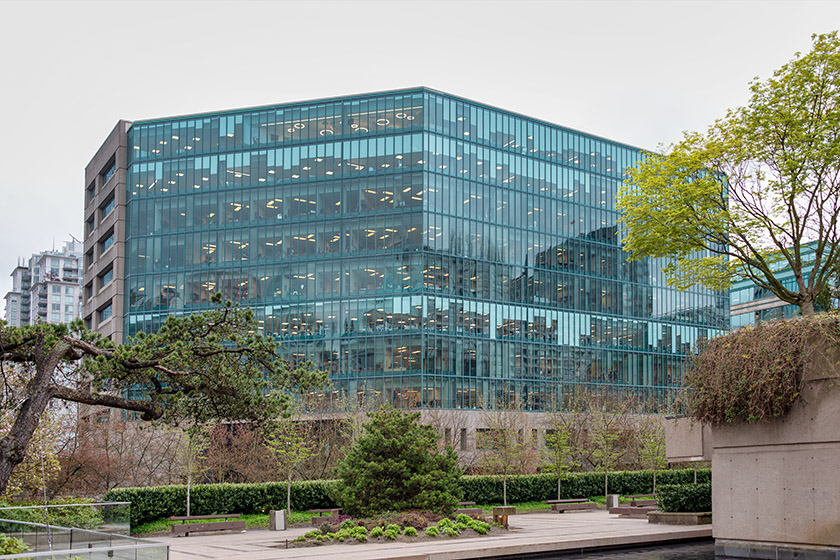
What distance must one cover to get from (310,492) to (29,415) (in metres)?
21.6

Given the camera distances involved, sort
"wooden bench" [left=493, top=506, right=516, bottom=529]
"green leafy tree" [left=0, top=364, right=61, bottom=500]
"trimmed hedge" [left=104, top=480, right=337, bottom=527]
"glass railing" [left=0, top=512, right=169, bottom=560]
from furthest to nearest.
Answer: "trimmed hedge" [left=104, top=480, right=337, bottom=527], "wooden bench" [left=493, top=506, right=516, bottom=529], "green leafy tree" [left=0, top=364, right=61, bottom=500], "glass railing" [left=0, top=512, right=169, bottom=560]

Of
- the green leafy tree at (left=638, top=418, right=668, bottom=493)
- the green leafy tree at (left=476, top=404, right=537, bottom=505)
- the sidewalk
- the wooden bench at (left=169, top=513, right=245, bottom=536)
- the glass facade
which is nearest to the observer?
the sidewalk

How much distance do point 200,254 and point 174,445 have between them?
100 ft

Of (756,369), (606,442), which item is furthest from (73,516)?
(606,442)

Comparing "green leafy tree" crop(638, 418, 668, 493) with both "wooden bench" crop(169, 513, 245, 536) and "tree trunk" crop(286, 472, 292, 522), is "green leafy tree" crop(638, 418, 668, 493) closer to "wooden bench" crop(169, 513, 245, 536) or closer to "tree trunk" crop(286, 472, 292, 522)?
"tree trunk" crop(286, 472, 292, 522)

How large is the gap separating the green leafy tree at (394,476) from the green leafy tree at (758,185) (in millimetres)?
8944

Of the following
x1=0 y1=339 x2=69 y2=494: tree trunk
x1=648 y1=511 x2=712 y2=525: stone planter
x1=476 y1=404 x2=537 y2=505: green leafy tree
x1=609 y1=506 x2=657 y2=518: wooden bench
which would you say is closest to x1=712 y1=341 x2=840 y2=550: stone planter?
x1=648 y1=511 x2=712 y2=525: stone planter

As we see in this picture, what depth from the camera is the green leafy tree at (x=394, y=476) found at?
2539 centimetres

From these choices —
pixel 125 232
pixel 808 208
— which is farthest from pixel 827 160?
pixel 125 232

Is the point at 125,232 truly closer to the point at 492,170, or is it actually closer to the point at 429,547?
the point at 492,170

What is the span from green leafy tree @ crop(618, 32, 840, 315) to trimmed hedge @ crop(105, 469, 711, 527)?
13.2m

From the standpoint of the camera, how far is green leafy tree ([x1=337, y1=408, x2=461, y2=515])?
2539cm

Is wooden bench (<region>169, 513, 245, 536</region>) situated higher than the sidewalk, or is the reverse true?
the sidewalk

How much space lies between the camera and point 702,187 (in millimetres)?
21500
